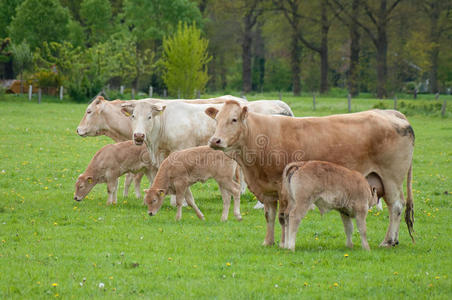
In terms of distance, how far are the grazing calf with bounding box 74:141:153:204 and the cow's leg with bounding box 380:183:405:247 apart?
573 centimetres

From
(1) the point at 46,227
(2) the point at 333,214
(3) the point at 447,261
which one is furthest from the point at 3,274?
(2) the point at 333,214

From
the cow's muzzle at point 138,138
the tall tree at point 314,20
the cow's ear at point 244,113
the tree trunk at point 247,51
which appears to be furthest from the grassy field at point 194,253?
the tree trunk at point 247,51

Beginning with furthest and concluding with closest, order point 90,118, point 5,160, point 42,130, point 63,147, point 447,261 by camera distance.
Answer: point 42,130 → point 63,147 → point 5,160 → point 90,118 → point 447,261

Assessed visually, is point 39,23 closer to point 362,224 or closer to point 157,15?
point 157,15

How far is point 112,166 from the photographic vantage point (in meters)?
13.3

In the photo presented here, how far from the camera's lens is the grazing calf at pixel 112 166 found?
13.2 metres

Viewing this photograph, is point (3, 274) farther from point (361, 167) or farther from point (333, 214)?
point (333, 214)

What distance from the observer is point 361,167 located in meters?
9.60

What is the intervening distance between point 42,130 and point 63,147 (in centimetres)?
602

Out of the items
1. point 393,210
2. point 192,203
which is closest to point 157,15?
point 192,203

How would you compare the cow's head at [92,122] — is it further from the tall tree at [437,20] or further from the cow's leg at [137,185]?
the tall tree at [437,20]

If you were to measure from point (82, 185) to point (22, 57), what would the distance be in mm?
48691

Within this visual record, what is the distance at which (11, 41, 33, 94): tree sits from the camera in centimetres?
5791

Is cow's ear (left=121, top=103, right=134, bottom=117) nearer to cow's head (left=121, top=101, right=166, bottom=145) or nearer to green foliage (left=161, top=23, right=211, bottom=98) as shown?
cow's head (left=121, top=101, right=166, bottom=145)
